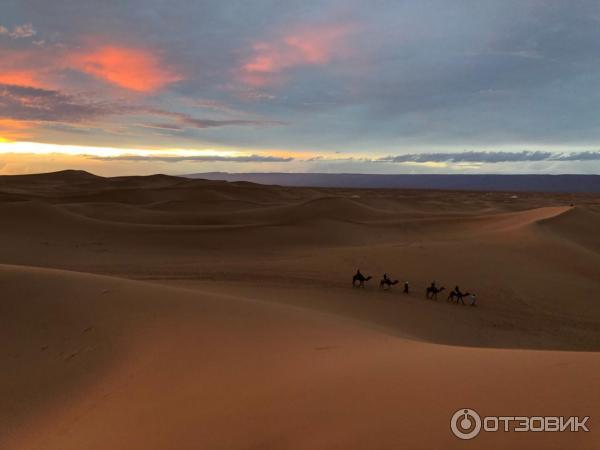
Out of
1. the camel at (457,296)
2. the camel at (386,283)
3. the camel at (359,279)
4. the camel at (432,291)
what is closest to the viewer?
Answer: the camel at (457,296)

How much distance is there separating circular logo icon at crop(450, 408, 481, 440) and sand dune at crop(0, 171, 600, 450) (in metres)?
0.08

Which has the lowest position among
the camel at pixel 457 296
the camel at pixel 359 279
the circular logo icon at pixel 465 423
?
the camel at pixel 457 296

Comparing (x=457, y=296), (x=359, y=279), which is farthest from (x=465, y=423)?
A: (x=359, y=279)

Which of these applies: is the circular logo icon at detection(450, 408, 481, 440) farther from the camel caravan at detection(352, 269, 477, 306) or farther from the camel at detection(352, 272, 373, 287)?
the camel at detection(352, 272, 373, 287)

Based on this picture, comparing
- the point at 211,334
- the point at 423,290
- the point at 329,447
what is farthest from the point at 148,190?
the point at 329,447

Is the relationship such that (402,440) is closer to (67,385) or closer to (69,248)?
(67,385)

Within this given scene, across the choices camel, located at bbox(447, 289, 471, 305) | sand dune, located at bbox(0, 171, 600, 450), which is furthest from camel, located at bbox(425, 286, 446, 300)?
sand dune, located at bbox(0, 171, 600, 450)

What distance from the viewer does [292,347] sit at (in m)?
5.92

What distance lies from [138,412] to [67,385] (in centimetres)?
187

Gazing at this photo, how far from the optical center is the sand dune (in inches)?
139

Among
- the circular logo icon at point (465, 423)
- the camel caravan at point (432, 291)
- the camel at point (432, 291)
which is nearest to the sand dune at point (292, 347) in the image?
the circular logo icon at point (465, 423)

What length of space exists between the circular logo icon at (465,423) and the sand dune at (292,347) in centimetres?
8

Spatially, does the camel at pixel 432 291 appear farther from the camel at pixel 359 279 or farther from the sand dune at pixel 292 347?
the camel at pixel 359 279

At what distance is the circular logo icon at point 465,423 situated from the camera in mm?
3006
